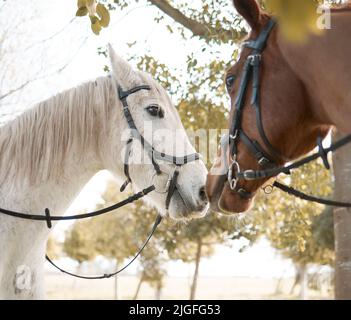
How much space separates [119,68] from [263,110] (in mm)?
1743

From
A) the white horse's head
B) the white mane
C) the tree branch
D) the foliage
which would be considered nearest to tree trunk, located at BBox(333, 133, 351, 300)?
the tree branch

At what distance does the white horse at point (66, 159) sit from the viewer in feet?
11.0

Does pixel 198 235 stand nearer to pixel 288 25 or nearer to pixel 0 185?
pixel 0 185

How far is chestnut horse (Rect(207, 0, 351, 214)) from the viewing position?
84.5 inches

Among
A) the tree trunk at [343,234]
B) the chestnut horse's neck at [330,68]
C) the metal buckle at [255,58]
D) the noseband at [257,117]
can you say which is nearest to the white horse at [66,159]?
the noseband at [257,117]

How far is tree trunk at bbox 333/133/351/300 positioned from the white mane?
318 centimetres

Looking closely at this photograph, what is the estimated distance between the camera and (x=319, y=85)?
2.23 m

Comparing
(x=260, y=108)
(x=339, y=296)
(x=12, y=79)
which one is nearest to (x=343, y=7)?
(x=260, y=108)

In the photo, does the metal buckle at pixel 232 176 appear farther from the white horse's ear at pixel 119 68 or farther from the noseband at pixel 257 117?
the white horse's ear at pixel 119 68

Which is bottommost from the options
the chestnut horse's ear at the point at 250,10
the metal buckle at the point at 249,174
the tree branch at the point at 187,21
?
the metal buckle at the point at 249,174

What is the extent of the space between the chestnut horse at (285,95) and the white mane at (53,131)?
128 cm

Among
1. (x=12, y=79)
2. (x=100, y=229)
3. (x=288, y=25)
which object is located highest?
(x=100, y=229)

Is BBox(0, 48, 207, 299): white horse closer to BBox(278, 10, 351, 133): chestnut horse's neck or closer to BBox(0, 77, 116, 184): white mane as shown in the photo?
BBox(0, 77, 116, 184): white mane
